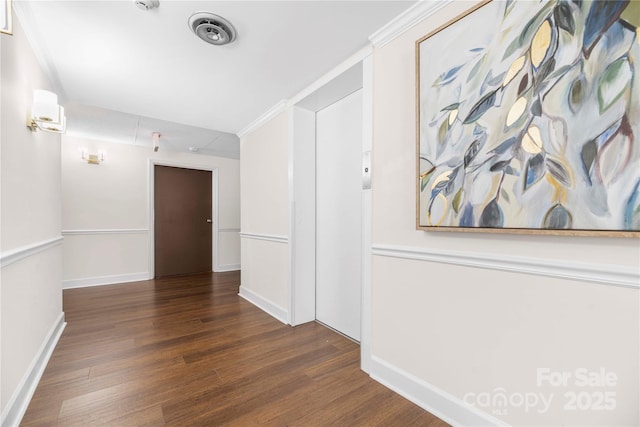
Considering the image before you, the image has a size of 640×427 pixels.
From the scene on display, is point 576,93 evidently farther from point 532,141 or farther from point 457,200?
point 457,200

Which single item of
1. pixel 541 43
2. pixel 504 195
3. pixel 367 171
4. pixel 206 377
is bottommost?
pixel 206 377

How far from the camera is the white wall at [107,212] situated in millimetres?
3945

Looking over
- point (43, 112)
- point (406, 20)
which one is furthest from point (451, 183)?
point (43, 112)

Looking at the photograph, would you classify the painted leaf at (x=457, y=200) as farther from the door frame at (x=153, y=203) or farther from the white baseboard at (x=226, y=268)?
the white baseboard at (x=226, y=268)

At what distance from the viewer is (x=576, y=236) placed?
3.31ft

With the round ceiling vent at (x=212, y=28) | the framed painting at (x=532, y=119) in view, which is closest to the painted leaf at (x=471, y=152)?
the framed painting at (x=532, y=119)

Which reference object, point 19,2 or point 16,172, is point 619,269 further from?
point 19,2

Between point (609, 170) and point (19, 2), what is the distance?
2764 mm

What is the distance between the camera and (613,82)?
917mm

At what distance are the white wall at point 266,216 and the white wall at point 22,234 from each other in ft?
5.69

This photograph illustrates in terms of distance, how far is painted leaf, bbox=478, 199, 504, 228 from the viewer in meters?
1.19

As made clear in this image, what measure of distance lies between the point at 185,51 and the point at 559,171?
222 centimetres

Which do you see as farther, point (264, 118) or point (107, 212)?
point (107, 212)

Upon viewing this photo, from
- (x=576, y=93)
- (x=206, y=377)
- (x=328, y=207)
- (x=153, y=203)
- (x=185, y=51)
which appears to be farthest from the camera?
(x=153, y=203)
